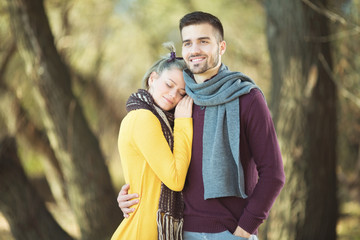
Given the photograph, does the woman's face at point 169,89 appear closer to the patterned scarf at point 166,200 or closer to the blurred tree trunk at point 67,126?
the patterned scarf at point 166,200

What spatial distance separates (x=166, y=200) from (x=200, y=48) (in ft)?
2.39

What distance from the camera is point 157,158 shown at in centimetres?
199

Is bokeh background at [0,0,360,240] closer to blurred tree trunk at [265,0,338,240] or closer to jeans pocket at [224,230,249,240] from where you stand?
blurred tree trunk at [265,0,338,240]

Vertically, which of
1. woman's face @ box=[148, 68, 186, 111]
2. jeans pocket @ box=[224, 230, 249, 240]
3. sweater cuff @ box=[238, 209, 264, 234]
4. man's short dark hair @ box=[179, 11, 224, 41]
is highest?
man's short dark hair @ box=[179, 11, 224, 41]

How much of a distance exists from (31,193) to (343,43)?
4294mm

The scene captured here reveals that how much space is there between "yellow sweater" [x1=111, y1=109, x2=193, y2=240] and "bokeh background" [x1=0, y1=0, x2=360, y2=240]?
2.13 meters

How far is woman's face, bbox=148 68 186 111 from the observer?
2.17 metres

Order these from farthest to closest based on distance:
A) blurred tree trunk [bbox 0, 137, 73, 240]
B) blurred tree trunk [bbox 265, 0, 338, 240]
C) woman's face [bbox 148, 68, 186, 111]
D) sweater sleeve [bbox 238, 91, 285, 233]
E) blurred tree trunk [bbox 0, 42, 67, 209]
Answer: blurred tree trunk [bbox 0, 42, 67, 209] < blurred tree trunk [bbox 0, 137, 73, 240] < blurred tree trunk [bbox 265, 0, 338, 240] < woman's face [bbox 148, 68, 186, 111] < sweater sleeve [bbox 238, 91, 285, 233]

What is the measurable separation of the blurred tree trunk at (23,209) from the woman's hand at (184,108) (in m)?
3.06

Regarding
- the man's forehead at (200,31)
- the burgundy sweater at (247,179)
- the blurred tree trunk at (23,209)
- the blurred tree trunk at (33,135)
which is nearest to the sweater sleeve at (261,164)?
the burgundy sweater at (247,179)

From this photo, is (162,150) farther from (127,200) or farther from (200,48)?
(200,48)

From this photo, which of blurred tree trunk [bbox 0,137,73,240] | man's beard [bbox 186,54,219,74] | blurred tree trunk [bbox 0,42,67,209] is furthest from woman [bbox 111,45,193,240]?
blurred tree trunk [bbox 0,42,67,209]

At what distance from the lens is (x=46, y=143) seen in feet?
22.1

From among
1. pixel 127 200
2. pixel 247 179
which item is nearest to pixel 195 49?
pixel 247 179
